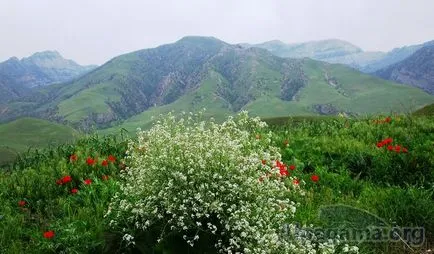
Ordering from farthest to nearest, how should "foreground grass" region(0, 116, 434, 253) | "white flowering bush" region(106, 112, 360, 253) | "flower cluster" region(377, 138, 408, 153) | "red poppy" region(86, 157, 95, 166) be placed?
"flower cluster" region(377, 138, 408, 153), "red poppy" region(86, 157, 95, 166), "foreground grass" region(0, 116, 434, 253), "white flowering bush" region(106, 112, 360, 253)

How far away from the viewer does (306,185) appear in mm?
11000

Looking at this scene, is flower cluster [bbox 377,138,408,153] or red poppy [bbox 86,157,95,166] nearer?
red poppy [bbox 86,157,95,166]

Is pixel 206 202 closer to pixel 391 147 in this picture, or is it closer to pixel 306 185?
pixel 306 185

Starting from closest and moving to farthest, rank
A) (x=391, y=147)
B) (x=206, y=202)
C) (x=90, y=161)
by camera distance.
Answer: (x=206, y=202) < (x=90, y=161) < (x=391, y=147)

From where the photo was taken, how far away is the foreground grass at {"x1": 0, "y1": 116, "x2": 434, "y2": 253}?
8.09 meters

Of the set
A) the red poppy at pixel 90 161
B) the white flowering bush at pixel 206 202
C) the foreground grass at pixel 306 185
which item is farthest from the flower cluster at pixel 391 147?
the red poppy at pixel 90 161

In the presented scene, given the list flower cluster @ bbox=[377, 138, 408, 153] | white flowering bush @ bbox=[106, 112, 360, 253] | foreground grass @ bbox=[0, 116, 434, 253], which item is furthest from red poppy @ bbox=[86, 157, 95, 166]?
flower cluster @ bbox=[377, 138, 408, 153]

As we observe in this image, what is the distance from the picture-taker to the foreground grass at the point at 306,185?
8086 mm

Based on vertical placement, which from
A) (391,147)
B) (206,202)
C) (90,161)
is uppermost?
(206,202)

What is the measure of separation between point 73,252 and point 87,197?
2.08 m

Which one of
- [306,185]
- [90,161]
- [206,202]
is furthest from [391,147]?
[90,161]

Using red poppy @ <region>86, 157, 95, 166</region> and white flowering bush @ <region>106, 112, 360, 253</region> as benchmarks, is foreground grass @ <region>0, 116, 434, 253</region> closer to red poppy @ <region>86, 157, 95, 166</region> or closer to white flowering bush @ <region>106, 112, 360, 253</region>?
red poppy @ <region>86, 157, 95, 166</region>

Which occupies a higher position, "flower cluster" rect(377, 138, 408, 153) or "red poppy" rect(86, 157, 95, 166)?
"red poppy" rect(86, 157, 95, 166)

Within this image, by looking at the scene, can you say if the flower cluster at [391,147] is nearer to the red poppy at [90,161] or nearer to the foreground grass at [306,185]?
the foreground grass at [306,185]
